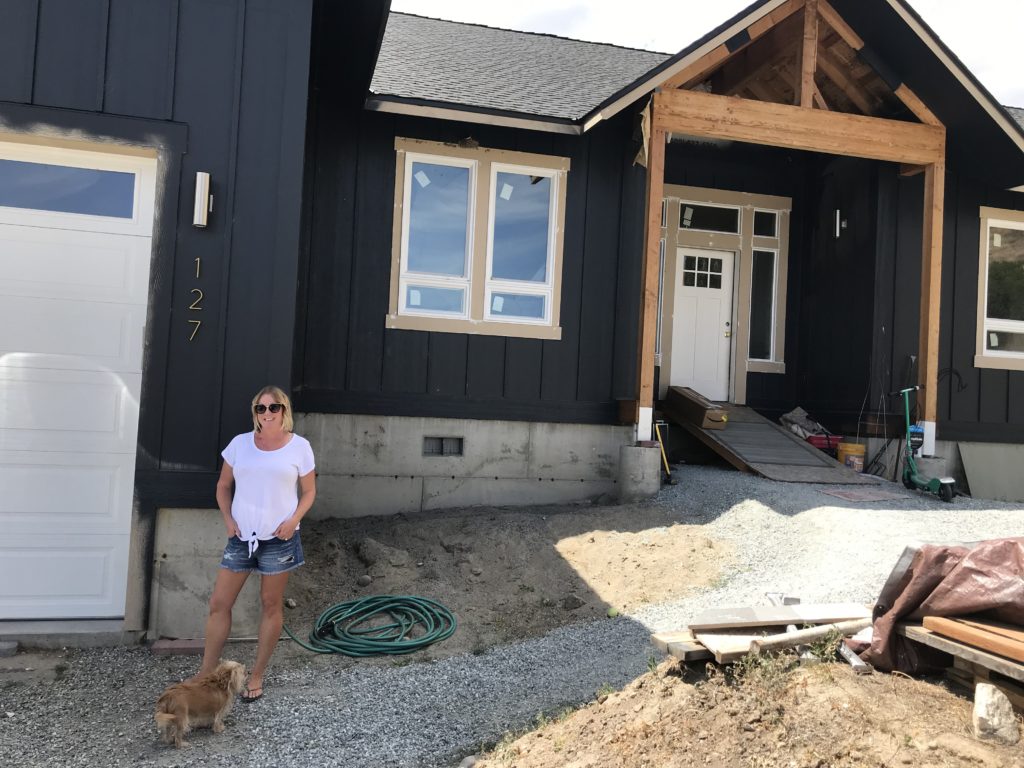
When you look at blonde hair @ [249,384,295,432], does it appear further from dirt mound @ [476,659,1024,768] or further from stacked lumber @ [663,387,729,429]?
stacked lumber @ [663,387,729,429]

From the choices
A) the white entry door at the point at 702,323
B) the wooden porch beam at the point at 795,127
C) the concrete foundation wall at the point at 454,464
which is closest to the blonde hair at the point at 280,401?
the concrete foundation wall at the point at 454,464

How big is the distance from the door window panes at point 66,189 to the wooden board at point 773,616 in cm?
436

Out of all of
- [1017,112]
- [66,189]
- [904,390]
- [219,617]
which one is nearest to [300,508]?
[219,617]

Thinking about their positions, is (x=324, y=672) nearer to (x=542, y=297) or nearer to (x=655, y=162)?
(x=542, y=297)

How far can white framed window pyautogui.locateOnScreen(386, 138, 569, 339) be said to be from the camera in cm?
814

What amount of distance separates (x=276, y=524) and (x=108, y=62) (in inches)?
125

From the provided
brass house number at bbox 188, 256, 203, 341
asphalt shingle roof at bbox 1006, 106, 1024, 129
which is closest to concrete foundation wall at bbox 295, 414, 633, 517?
brass house number at bbox 188, 256, 203, 341

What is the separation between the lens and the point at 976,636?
9.75 feet

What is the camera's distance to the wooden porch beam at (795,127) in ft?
26.4

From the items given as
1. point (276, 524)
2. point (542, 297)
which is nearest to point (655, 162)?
point (542, 297)

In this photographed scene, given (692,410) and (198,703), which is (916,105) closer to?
(692,410)

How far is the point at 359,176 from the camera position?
26.4 feet

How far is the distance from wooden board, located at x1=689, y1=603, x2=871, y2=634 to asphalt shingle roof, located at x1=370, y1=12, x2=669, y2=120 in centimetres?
548

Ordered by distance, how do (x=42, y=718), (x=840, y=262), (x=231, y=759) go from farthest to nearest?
1. (x=840, y=262)
2. (x=42, y=718)
3. (x=231, y=759)
